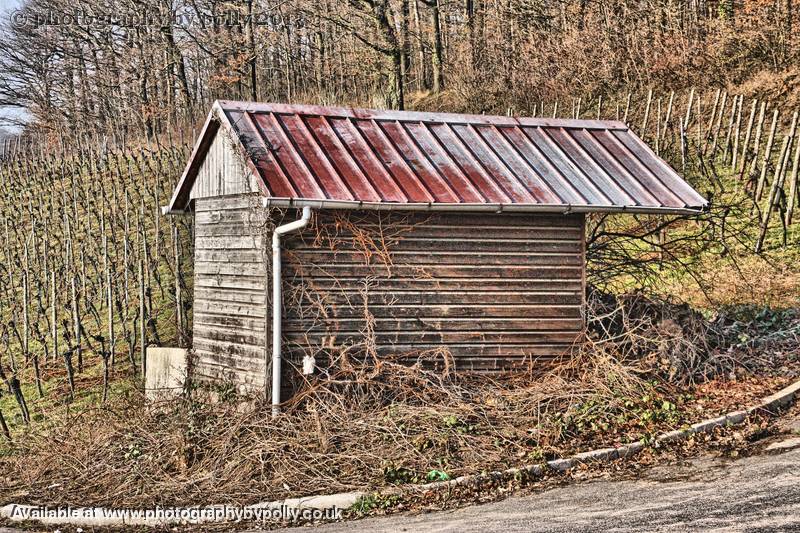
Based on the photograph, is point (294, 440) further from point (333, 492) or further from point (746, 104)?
point (746, 104)

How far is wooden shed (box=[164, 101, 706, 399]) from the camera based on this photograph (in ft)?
33.6

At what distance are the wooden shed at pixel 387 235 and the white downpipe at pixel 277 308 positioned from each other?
0.02 meters

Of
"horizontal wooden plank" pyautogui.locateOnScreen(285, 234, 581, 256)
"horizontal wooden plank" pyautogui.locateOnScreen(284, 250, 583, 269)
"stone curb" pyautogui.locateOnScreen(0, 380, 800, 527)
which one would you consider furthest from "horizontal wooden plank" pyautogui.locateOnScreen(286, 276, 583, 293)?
"stone curb" pyautogui.locateOnScreen(0, 380, 800, 527)

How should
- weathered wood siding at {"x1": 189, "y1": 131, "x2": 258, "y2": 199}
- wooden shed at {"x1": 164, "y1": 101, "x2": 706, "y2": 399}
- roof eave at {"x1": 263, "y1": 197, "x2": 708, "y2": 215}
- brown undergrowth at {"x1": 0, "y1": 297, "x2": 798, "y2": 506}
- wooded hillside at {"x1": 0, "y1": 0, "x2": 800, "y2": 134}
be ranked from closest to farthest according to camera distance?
1. brown undergrowth at {"x1": 0, "y1": 297, "x2": 798, "y2": 506}
2. roof eave at {"x1": 263, "y1": 197, "x2": 708, "y2": 215}
3. wooden shed at {"x1": 164, "y1": 101, "x2": 706, "y2": 399}
4. weathered wood siding at {"x1": 189, "y1": 131, "x2": 258, "y2": 199}
5. wooded hillside at {"x1": 0, "y1": 0, "x2": 800, "y2": 134}

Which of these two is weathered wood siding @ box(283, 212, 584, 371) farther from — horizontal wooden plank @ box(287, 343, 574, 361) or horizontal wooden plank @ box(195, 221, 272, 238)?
horizontal wooden plank @ box(195, 221, 272, 238)

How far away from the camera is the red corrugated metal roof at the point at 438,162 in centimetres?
1027

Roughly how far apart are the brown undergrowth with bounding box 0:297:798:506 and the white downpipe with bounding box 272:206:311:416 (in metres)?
0.22

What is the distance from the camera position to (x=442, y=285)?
10852mm

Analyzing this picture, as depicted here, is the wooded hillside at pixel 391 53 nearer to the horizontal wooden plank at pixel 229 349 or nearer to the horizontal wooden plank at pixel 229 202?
the horizontal wooden plank at pixel 229 202

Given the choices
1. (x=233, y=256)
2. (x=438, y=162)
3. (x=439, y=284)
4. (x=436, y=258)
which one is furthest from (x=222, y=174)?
(x=439, y=284)

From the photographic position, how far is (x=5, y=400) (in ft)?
47.5

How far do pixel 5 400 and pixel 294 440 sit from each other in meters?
7.48

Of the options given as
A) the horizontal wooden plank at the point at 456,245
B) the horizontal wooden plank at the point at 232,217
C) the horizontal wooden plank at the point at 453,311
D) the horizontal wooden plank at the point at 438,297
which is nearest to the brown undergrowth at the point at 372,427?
the horizontal wooden plank at the point at 453,311

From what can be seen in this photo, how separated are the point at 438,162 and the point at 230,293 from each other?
316 cm
